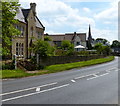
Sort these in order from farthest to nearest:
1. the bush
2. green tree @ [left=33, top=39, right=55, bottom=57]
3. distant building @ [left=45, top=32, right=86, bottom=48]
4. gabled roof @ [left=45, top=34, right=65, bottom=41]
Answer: gabled roof @ [left=45, top=34, right=65, bottom=41], distant building @ [left=45, top=32, right=86, bottom=48], green tree @ [left=33, top=39, right=55, bottom=57], the bush

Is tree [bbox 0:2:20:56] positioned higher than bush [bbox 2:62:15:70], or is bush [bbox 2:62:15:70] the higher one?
tree [bbox 0:2:20:56]

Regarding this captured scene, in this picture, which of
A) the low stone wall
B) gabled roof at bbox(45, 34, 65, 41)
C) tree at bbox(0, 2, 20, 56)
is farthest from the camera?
gabled roof at bbox(45, 34, 65, 41)

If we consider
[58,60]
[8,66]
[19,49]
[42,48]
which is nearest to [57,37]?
[19,49]

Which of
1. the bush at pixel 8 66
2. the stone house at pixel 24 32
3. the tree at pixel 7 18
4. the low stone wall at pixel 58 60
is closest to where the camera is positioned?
the tree at pixel 7 18

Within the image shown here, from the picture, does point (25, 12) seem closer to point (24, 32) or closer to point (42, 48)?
point (24, 32)

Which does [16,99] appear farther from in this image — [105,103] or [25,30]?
[25,30]

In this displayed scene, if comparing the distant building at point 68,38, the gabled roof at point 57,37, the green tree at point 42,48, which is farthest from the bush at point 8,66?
the gabled roof at point 57,37

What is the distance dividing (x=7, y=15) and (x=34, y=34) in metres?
19.4

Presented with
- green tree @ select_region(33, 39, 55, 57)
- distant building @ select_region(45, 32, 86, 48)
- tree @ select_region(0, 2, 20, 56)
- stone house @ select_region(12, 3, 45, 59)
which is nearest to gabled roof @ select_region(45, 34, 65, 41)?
distant building @ select_region(45, 32, 86, 48)

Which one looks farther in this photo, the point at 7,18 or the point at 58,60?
the point at 58,60

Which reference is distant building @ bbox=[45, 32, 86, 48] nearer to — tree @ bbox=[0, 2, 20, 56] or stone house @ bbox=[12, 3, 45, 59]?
stone house @ bbox=[12, 3, 45, 59]

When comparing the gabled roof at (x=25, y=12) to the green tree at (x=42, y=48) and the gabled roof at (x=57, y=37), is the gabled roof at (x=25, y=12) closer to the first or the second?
the green tree at (x=42, y=48)

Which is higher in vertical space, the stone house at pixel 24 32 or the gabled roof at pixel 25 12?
the gabled roof at pixel 25 12

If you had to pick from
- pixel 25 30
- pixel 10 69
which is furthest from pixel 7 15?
pixel 25 30
